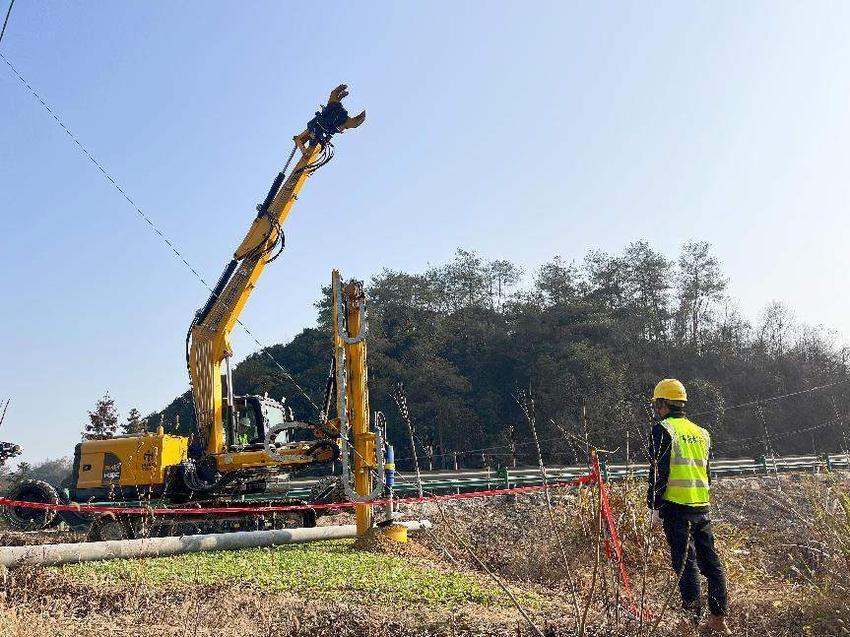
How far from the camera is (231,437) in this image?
12.7 m

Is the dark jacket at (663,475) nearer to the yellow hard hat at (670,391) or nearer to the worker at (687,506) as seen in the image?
the worker at (687,506)

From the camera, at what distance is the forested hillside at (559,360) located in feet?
128

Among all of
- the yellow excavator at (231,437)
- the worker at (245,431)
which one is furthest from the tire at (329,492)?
the worker at (245,431)


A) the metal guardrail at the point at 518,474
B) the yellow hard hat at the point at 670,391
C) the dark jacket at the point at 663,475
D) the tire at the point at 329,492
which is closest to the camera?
the dark jacket at the point at 663,475

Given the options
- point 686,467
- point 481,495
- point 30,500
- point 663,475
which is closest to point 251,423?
point 30,500

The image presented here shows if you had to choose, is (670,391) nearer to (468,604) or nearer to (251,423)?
(468,604)

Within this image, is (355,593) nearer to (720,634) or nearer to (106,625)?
(106,625)

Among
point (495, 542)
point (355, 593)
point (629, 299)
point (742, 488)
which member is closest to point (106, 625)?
point (355, 593)

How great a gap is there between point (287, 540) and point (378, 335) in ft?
110

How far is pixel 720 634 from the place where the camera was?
4.69 m

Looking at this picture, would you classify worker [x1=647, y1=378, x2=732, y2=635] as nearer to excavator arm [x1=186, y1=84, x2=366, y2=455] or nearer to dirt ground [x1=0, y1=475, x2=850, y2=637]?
dirt ground [x1=0, y1=475, x2=850, y2=637]

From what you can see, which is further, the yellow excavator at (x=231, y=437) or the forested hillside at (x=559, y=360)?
the forested hillside at (x=559, y=360)

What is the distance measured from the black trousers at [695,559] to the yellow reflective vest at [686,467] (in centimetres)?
12

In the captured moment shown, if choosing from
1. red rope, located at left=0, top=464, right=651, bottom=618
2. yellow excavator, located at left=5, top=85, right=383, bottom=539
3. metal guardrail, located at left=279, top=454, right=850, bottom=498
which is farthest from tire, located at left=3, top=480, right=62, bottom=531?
metal guardrail, located at left=279, top=454, right=850, bottom=498
